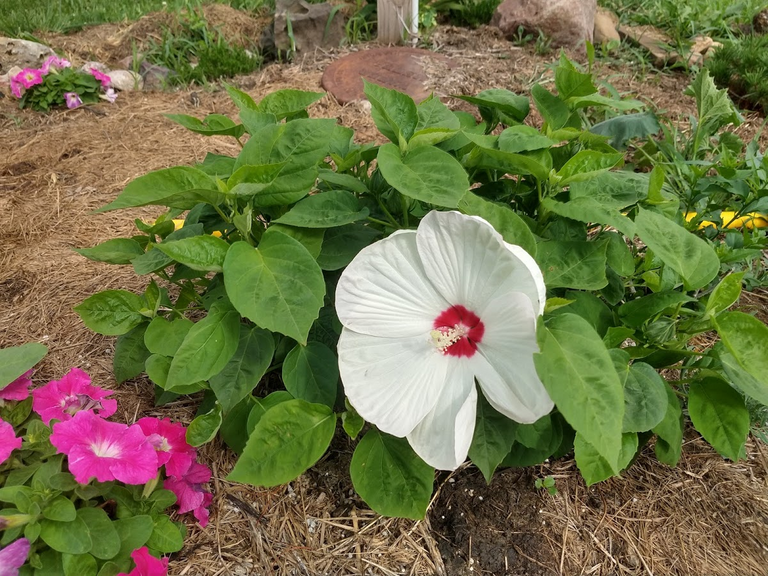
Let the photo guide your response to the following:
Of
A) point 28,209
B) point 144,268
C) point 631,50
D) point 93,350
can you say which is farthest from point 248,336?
point 631,50

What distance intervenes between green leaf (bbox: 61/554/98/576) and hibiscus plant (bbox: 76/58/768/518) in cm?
32

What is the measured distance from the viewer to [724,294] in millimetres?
1235

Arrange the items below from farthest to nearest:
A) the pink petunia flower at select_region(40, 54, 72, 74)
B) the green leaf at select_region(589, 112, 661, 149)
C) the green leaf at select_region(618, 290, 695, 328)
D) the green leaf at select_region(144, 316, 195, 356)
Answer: the pink petunia flower at select_region(40, 54, 72, 74) < the green leaf at select_region(589, 112, 661, 149) < the green leaf at select_region(144, 316, 195, 356) < the green leaf at select_region(618, 290, 695, 328)

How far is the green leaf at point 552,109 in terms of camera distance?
1514 mm

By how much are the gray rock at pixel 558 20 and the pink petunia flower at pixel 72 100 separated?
10.4 ft

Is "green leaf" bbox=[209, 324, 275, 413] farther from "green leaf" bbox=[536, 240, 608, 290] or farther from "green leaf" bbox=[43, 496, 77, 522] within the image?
"green leaf" bbox=[536, 240, 608, 290]

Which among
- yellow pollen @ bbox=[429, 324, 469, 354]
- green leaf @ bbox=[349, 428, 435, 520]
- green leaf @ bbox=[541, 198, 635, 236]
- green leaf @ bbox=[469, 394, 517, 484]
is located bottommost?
green leaf @ bbox=[349, 428, 435, 520]

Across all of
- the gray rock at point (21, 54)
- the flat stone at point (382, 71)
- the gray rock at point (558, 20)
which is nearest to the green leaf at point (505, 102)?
the flat stone at point (382, 71)

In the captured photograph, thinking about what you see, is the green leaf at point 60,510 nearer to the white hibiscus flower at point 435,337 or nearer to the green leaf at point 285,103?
the white hibiscus flower at point 435,337

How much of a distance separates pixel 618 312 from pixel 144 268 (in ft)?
3.61

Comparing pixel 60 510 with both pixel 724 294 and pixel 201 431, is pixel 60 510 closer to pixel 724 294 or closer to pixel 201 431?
pixel 201 431

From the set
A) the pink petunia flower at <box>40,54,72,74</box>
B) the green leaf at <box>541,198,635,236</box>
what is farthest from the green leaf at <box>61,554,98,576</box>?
the pink petunia flower at <box>40,54,72,74</box>

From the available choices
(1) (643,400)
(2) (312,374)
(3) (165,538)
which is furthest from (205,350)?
(1) (643,400)

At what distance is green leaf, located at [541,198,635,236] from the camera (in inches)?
48.8
